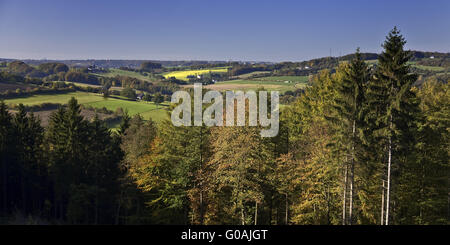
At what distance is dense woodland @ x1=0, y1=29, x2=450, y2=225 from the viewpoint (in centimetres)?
2094

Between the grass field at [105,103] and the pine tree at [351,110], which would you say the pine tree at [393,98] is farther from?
the grass field at [105,103]

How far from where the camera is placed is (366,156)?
21.3 m

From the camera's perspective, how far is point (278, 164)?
25.0 m

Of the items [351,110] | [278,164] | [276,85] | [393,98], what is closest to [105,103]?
[276,85]

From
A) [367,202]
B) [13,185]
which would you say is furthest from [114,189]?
[367,202]

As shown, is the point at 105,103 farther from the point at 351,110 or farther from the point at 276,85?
the point at 351,110

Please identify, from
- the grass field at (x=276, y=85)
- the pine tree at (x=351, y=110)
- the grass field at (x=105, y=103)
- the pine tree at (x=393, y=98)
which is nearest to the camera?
the pine tree at (x=393, y=98)

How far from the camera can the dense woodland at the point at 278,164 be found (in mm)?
20938

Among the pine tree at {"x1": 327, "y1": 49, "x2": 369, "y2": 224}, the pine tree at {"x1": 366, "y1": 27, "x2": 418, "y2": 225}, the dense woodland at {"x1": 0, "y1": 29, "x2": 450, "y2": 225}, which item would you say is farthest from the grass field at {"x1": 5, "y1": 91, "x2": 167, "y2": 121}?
the pine tree at {"x1": 366, "y1": 27, "x2": 418, "y2": 225}

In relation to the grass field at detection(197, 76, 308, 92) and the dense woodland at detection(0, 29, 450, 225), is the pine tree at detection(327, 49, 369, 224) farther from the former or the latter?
the grass field at detection(197, 76, 308, 92)

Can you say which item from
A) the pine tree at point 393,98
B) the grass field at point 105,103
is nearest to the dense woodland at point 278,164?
the pine tree at point 393,98
